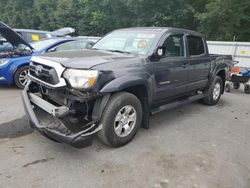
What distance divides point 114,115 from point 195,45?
2891mm

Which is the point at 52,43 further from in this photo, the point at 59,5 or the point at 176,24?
the point at 59,5

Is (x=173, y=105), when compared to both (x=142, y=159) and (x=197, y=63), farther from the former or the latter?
(x=142, y=159)

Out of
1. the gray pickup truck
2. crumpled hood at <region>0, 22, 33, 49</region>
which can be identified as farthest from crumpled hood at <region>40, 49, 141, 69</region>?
crumpled hood at <region>0, 22, 33, 49</region>

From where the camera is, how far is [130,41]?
14.3 ft

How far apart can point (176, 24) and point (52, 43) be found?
1626cm

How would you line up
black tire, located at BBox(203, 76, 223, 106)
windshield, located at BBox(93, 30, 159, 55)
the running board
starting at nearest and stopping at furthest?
windshield, located at BBox(93, 30, 159, 55) → the running board → black tire, located at BBox(203, 76, 223, 106)

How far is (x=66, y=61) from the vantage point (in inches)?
129

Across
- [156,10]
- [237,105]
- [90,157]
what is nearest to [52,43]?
[90,157]

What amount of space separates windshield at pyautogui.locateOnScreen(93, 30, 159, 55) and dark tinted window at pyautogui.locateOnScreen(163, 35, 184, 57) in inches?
11.8

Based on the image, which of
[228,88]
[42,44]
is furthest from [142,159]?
[42,44]

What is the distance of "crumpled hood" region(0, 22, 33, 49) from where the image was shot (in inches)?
246

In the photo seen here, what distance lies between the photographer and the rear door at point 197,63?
5008 mm

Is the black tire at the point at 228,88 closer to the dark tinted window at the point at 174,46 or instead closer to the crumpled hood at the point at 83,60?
the dark tinted window at the point at 174,46

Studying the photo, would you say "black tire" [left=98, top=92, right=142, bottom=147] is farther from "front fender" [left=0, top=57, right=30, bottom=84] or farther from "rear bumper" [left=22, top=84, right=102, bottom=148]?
"front fender" [left=0, top=57, right=30, bottom=84]
